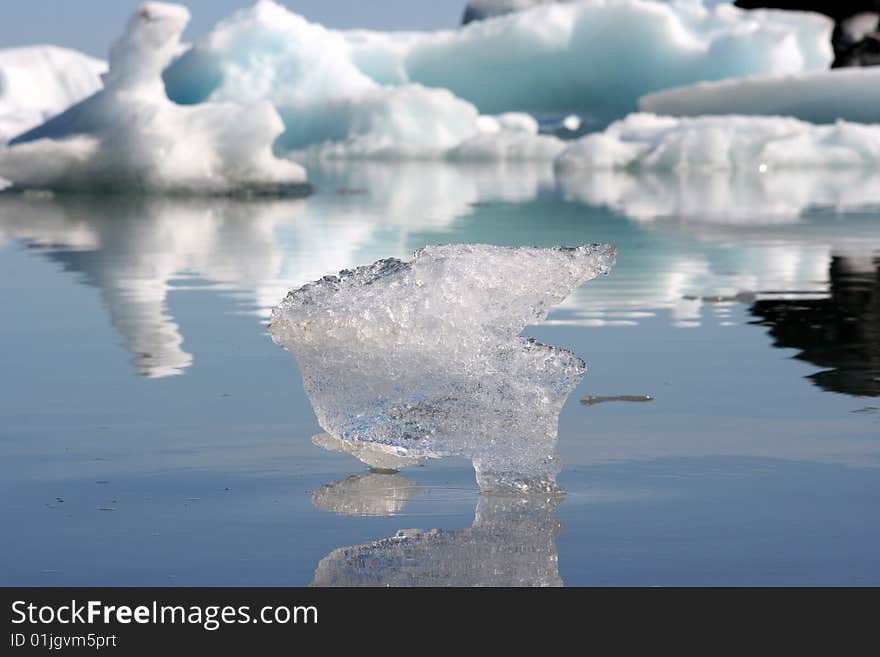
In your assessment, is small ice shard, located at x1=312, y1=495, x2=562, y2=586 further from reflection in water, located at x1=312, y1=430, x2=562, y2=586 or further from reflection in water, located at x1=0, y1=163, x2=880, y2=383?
reflection in water, located at x1=0, y1=163, x2=880, y2=383

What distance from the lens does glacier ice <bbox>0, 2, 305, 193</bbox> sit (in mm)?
15195

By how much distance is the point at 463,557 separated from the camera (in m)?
2.73

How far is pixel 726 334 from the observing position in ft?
18.5

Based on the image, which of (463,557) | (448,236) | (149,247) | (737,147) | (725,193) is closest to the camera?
(463,557)

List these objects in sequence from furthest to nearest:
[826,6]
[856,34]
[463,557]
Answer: [826,6], [856,34], [463,557]

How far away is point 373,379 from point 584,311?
305cm

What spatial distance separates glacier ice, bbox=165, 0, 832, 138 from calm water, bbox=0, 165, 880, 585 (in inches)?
837

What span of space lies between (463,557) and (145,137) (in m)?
13.0

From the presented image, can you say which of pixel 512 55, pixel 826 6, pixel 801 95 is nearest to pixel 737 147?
pixel 801 95

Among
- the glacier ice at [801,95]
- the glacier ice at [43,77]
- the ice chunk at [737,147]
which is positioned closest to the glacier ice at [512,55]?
the glacier ice at [801,95]

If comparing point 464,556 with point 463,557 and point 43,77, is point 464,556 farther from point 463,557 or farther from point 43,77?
point 43,77

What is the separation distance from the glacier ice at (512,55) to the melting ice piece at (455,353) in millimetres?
24477
